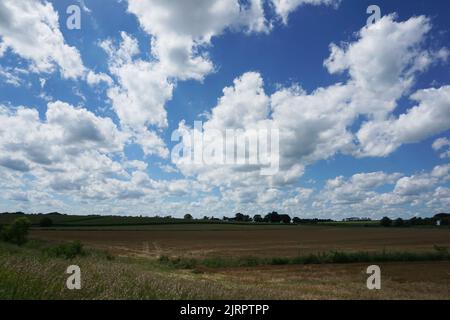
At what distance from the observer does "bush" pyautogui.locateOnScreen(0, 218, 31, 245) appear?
151 ft

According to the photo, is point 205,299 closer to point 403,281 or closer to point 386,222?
point 403,281

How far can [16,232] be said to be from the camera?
46.7 metres

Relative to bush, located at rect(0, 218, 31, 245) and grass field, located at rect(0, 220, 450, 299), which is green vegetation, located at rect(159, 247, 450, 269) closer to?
grass field, located at rect(0, 220, 450, 299)

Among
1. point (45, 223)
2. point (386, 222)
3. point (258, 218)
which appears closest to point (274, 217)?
point (258, 218)

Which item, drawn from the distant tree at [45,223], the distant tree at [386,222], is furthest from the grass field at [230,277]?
the distant tree at [386,222]

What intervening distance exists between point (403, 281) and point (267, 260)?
15.2 meters

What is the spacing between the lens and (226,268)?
118 ft

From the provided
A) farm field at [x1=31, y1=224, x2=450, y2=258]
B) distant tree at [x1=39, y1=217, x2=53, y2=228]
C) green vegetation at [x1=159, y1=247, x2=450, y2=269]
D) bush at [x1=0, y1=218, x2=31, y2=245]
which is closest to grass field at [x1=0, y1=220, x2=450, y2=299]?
green vegetation at [x1=159, y1=247, x2=450, y2=269]

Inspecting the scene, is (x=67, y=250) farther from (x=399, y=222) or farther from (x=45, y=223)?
(x=399, y=222)

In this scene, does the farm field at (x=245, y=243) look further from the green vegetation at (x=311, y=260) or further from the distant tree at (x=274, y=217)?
the distant tree at (x=274, y=217)

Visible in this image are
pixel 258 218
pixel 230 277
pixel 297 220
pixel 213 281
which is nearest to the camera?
pixel 213 281

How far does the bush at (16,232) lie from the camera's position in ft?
151
